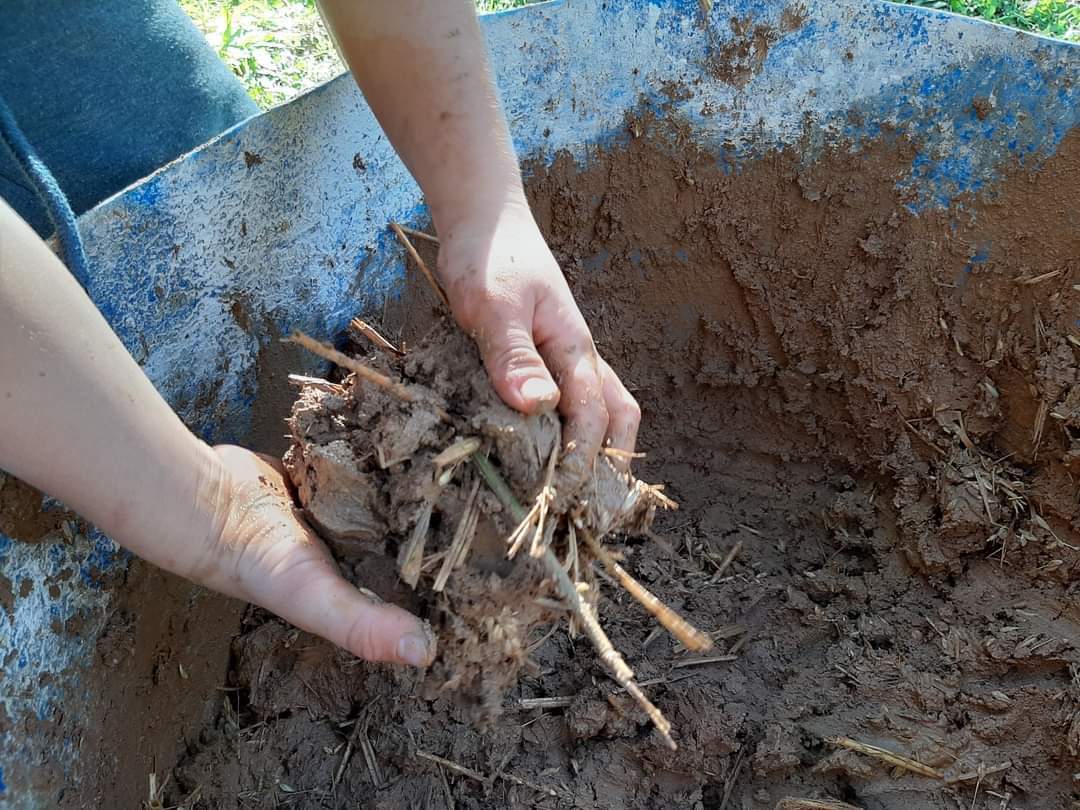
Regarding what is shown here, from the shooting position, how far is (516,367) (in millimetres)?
1283

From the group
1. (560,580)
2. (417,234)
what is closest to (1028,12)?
(417,234)

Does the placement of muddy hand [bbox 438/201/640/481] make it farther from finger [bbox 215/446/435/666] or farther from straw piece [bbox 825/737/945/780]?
straw piece [bbox 825/737/945/780]

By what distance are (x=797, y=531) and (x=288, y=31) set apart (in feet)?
8.64

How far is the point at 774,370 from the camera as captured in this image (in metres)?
2.20

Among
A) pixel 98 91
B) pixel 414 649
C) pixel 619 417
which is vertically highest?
pixel 98 91

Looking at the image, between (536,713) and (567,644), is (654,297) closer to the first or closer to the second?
(567,644)

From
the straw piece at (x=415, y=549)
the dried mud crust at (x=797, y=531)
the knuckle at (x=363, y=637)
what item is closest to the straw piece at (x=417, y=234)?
the dried mud crust at (x=797, y=531)

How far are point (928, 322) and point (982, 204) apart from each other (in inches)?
11.6

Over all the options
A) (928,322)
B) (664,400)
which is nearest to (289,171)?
(664,400)

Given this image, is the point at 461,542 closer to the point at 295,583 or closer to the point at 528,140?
the point at 295,583

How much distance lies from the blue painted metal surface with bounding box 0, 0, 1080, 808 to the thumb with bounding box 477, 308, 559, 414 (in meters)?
0.59

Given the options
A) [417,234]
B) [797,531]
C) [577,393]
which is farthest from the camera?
[797,531]

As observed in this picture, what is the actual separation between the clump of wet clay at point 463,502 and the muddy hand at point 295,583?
0.17 feet

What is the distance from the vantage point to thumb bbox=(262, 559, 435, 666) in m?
1.23
